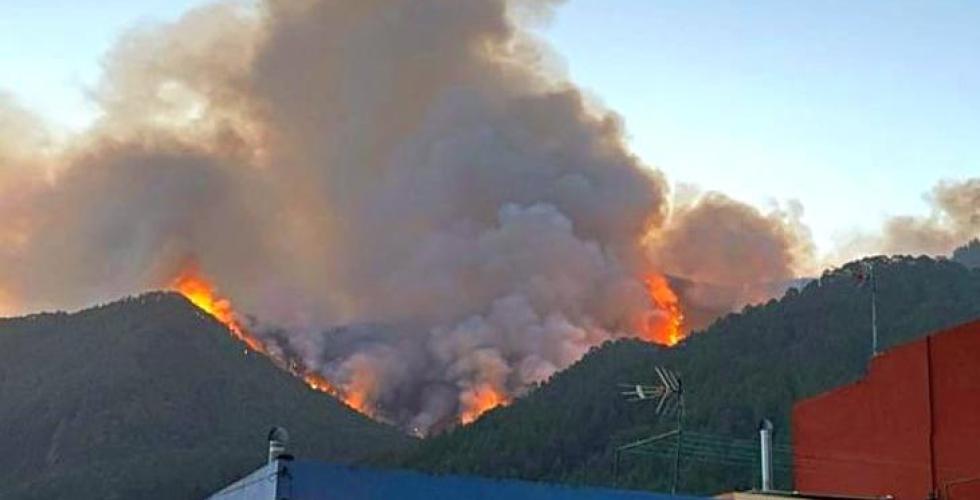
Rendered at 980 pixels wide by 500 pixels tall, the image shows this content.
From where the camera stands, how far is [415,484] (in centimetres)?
2089

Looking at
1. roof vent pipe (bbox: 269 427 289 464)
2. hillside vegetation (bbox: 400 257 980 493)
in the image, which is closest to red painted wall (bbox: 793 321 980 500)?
roof vent pipe (bbox: 269 427 289 464)

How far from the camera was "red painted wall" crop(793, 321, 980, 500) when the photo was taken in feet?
102

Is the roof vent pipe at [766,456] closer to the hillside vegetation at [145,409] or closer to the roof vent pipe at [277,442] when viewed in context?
the roof vent pipe at [277,442]

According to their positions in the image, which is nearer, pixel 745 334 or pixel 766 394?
pixel 766 394

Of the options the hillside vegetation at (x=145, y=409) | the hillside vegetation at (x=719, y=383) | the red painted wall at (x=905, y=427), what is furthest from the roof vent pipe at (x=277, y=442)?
the hillside vegetation at (x=145, y=409)

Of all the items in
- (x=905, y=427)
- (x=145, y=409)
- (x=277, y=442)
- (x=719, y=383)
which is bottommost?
(x=277, y=442)

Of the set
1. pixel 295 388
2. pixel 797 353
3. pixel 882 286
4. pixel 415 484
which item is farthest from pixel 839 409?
pixel 295 388

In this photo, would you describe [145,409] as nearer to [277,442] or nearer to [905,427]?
[905,427]

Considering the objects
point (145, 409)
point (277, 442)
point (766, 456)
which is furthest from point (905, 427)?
point (145, 409)

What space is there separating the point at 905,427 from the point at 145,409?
10800 centimetres

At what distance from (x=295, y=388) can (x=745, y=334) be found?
53.1 metres

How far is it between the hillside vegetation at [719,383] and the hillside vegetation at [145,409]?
15.5 m

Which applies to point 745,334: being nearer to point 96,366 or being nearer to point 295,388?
point 295,388

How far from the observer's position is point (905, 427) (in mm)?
32656
